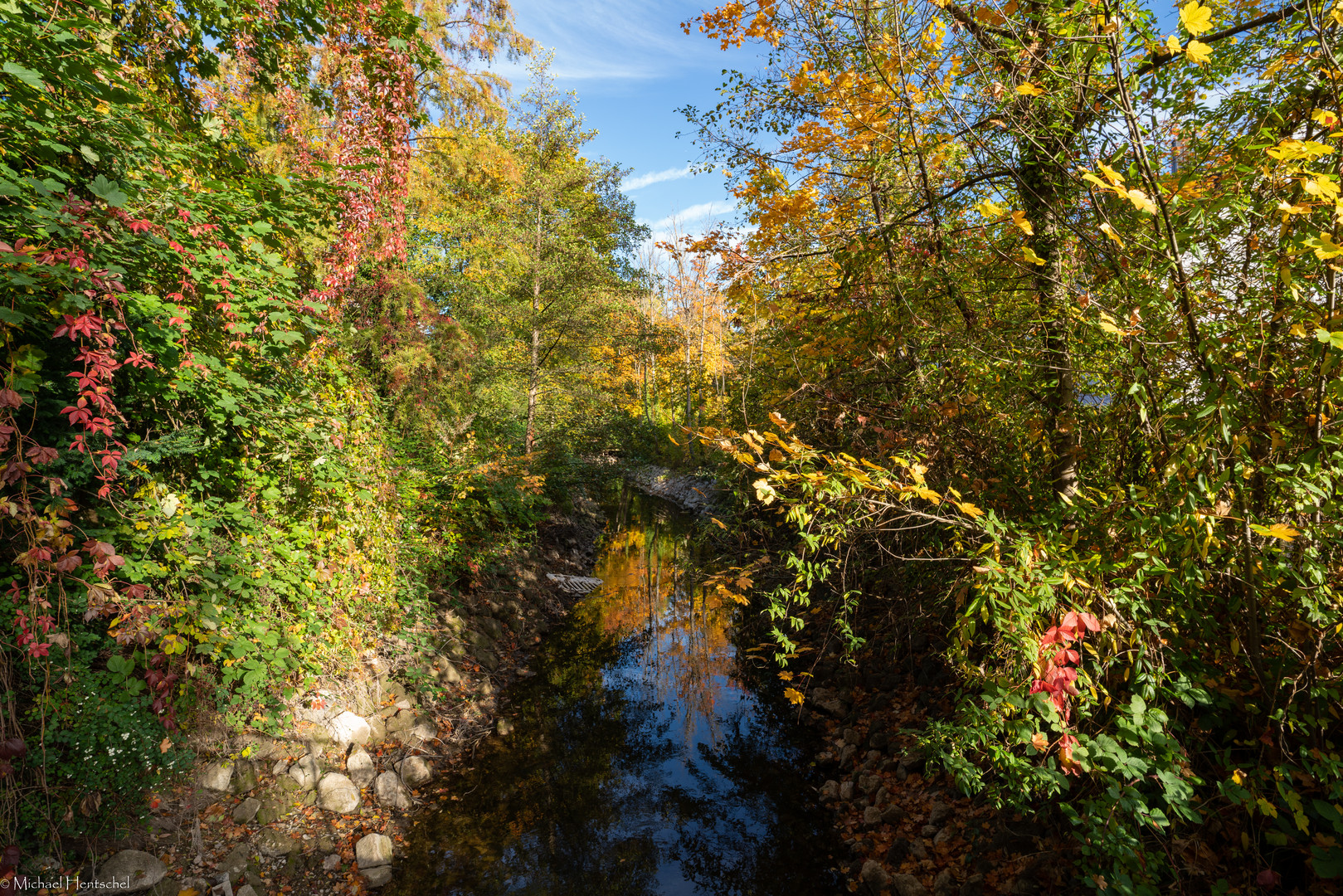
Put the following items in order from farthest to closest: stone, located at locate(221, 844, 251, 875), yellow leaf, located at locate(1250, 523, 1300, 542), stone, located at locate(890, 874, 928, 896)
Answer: stone, located at locate(890, 874, 928, 896) < stone, located at locate(221, 844, 251, 875) < yellow leaf, located at locate(1250, 523, 1300, 542)

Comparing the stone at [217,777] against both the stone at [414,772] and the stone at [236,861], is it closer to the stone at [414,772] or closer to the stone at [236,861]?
the stone at [236,861]

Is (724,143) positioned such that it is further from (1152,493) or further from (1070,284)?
(1152,493)

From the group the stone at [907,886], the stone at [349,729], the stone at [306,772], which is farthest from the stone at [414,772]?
the stone at [907,886]

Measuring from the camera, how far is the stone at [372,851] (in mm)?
4619

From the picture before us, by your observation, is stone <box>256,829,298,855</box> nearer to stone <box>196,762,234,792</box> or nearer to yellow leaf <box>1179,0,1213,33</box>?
stone <box>196,762,234,792</box>

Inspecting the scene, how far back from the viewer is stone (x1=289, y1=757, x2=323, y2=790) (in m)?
4.86

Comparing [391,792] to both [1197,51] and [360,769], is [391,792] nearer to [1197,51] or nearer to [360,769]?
[360,769]

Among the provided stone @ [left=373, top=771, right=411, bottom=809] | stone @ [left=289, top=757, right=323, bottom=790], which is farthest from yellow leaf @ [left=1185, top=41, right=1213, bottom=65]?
stone @ [left=373, top=771, right=411, bottom=809]

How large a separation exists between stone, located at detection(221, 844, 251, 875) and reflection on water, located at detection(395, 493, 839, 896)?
114 centimetres

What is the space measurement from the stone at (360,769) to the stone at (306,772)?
→ 0.33 meters

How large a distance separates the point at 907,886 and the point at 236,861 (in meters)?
4.87

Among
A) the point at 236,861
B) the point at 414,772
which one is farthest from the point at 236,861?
the point at 414,772

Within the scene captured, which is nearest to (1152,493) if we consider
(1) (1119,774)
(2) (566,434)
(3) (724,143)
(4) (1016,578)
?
(4) (1016,578)

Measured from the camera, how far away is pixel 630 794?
609 centimetres
